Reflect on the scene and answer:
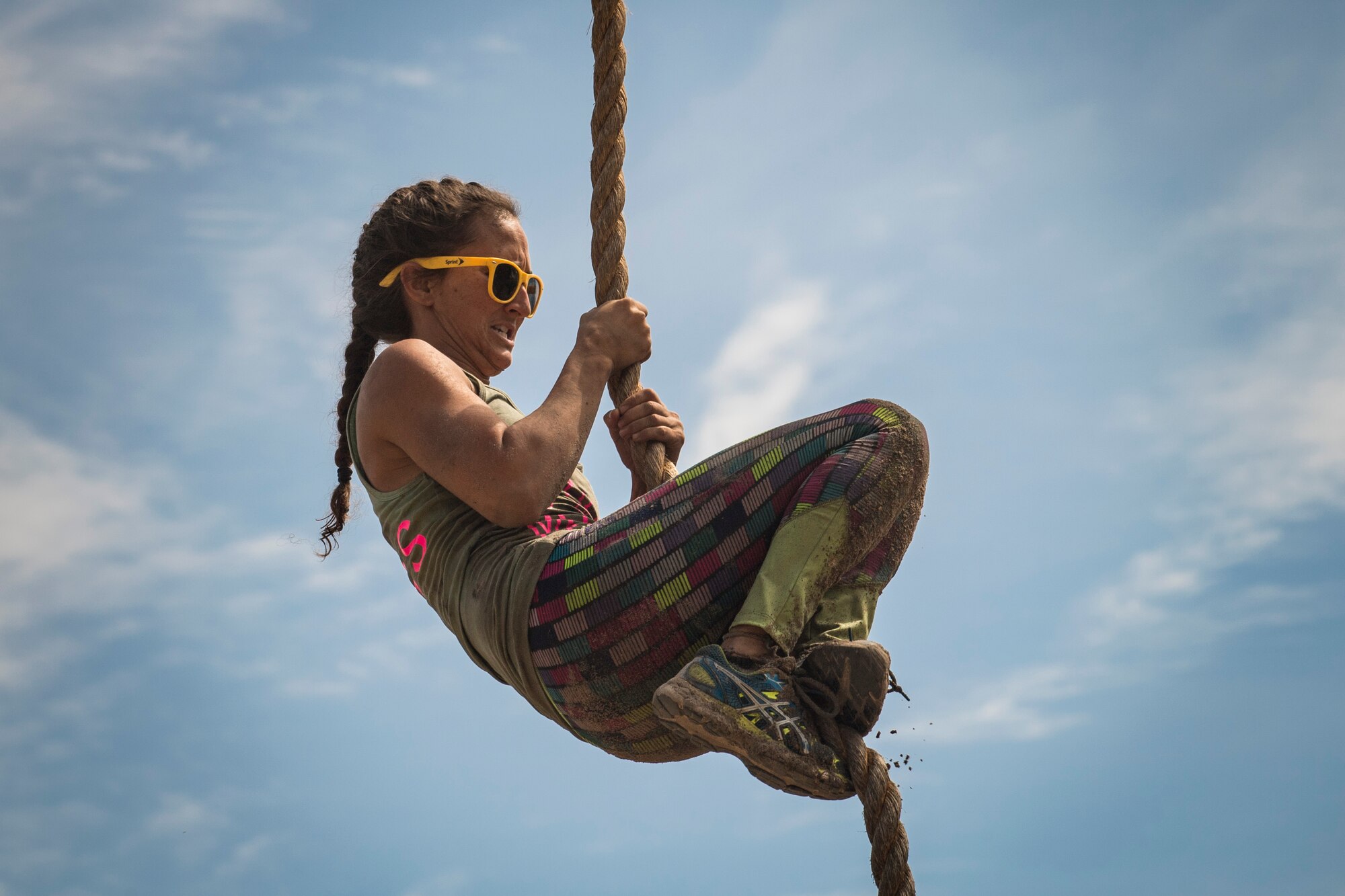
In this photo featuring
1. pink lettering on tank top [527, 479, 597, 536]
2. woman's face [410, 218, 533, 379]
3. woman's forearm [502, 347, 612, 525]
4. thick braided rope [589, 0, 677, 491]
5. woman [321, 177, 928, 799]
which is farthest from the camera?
thick braided rope [589, 0, 677, 491]

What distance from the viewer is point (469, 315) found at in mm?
4340

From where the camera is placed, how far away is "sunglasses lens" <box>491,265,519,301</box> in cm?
436

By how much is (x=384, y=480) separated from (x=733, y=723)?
1.28 metres

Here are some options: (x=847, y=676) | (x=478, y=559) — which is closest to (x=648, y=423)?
(x=478, y=559)

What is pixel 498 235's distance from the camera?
4.42m

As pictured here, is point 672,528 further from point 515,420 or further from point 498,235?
point 498,235

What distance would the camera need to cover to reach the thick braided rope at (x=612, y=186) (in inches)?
176

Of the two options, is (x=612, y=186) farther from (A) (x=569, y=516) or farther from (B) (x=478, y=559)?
(B) (x=478, y=559)

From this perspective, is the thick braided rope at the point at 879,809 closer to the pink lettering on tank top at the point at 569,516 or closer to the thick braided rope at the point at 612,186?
the pink lettering on tank top at the point at 569,516

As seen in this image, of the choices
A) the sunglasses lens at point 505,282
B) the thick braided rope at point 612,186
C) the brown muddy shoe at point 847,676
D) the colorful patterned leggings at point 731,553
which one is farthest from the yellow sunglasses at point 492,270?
the brown muddy shoe at point 847,676

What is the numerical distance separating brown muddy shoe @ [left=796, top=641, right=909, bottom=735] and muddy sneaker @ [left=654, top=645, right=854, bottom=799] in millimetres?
59

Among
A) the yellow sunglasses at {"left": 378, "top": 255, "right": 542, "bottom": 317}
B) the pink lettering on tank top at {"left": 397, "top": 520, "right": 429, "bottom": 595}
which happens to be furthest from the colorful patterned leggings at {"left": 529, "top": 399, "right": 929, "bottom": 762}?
the yellow sunglasses at {"left": 378, "top": 255, "right": 542, "bottom": 317}

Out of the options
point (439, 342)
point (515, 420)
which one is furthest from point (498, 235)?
point (515, 420)

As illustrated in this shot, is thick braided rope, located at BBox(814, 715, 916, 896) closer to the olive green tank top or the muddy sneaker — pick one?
the muddy sneaker
